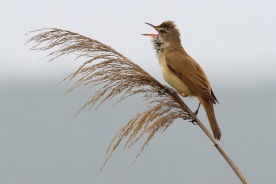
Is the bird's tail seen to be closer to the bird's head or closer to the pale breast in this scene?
the pale breast

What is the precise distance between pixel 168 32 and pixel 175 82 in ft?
2.47

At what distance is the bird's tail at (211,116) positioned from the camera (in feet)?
18.1

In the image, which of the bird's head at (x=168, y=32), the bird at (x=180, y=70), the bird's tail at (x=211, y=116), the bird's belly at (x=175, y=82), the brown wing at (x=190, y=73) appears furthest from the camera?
the bird's head at (x=168, y=32)

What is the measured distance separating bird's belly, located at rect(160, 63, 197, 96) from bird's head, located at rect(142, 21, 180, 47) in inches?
14.9

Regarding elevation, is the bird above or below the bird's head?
below

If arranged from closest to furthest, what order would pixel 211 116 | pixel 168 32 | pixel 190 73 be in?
pixel 211 116 → pixel 190 73 → pixel 168 32

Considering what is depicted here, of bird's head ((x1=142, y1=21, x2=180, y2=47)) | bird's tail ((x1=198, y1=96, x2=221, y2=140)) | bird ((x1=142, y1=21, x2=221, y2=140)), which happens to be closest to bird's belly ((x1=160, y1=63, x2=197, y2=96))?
bird ((x1=142, y1=21, x2=221, y2=140))

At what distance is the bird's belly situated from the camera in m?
6.30

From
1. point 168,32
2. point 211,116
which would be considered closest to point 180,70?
point 168,32

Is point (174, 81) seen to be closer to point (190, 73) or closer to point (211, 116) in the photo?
point (190, 73)

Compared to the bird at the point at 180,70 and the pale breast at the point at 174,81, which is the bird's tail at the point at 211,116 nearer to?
the bird at the point at 180,70

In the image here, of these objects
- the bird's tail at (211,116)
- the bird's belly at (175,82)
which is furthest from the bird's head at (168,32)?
the bird's tail at (211,116)

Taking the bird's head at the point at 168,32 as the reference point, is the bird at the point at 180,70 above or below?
below

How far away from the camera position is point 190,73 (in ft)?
20.9
